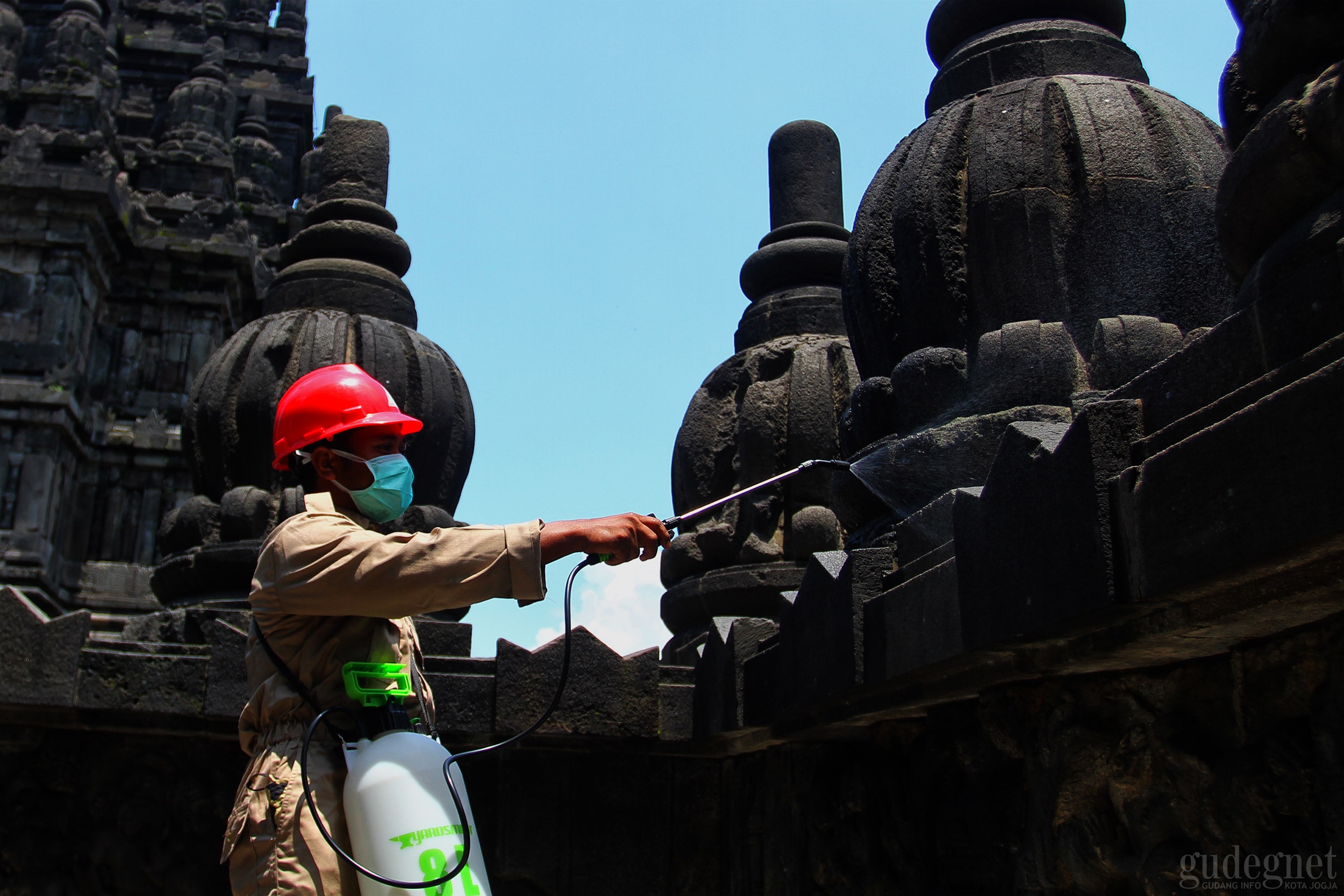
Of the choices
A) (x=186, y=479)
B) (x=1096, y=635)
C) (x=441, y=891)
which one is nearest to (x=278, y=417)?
(x=441, y=891)

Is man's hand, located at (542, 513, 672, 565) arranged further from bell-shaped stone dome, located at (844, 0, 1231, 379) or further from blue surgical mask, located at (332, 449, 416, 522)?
bell-shaped stone dome, located at (844, 0, 1231, 379)

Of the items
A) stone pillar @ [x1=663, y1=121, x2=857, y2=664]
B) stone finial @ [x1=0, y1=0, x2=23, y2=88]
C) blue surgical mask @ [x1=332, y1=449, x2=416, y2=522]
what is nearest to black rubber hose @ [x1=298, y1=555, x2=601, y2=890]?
blue surgical mask @ [x1=332, y1=449, x2=416, y2=522]

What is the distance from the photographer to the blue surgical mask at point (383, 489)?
12.2ft

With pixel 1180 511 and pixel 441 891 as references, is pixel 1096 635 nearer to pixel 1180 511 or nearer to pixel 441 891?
pixel 1180 511

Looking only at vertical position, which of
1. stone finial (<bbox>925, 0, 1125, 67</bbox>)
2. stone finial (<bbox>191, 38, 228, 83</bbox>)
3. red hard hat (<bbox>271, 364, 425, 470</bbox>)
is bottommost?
red hard hat (<bbox>271, 364, 425, 470</bbox>)

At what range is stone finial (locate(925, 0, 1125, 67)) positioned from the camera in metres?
6.12

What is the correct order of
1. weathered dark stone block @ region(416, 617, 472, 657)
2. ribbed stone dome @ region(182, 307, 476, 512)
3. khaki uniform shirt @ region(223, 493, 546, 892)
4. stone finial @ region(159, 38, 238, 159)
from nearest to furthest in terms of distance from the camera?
1. khaki uniform shirt @ region(223, 493, 546, 892)
2. weathered dark stone block @ region(416, 617, 472, 657)
3. ribbed stone dome @ region(182, 307, 476, 512)
4. stone finial @ region(159, 38, 238, 159)

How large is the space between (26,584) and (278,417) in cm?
1899

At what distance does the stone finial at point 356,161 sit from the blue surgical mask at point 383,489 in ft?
20.0

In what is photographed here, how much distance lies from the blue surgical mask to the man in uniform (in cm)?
2

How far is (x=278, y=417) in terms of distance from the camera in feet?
12.4

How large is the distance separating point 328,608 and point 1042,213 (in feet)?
11.1

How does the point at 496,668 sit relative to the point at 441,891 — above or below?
above

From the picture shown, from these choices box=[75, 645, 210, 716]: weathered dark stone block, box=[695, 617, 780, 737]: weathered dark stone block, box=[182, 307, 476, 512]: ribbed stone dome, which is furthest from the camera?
box=[182, 307, 476, 512]: ribbed stone dome
